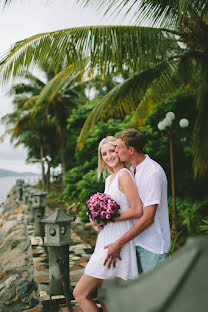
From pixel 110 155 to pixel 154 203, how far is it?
65 centimetres

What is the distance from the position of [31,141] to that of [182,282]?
2352cm

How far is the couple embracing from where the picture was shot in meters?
1.97

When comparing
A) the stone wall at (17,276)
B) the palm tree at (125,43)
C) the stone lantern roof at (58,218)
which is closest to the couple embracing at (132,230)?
the stone lantern roof at (58,218)

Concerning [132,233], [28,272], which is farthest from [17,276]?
[132,233]

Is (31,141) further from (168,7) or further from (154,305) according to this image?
(154,305)

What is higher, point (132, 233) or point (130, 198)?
point (130, 198)

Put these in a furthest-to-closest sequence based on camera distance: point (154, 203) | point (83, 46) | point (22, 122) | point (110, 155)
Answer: point (22, 122), point (83, 46), point (110, 155), point (154, 203)

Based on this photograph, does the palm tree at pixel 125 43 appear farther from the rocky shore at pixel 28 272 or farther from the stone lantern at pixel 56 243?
the rocky shore at pixel 28 272

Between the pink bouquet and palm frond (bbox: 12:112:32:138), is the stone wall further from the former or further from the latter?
palm frond (bbox: 12:112:32:138)

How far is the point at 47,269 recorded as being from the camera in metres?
4.39

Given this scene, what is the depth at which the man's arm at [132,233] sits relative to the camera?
1.94m

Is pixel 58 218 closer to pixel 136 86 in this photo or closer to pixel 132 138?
pixel 132 138

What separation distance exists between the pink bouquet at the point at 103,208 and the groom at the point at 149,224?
18 centimetres

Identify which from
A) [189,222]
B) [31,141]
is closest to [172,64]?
[189,222]
